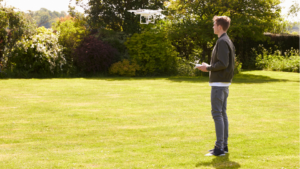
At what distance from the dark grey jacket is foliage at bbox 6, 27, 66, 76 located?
1288 cm

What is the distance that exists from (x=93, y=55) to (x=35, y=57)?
121 inches

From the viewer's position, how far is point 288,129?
5906 mm

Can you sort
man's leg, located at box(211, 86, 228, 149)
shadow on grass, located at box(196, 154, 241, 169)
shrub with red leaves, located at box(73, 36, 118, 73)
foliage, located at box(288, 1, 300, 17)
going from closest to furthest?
shadow on grass, located at box(196, 154, 241, 169) < man's leg, located at box(211, 86, 228, 149) < shrub with red leaves, located at box(73, 36, 118, 73) < foliage, located at box(288, 1, 300, 17)

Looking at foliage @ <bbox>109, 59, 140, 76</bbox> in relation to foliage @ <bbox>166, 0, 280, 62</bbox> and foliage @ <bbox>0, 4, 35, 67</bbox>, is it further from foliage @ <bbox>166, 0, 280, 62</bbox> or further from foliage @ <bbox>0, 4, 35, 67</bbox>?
foliage @ <bbox>0, 4, 35, 67</bbox>

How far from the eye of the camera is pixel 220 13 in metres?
18.6

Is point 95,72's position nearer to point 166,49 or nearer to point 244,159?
point 166,49

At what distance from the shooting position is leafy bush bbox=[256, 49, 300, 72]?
20.7 metres

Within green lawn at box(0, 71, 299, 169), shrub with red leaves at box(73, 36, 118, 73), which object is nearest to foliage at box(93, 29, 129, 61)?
shrub with red leaves at box(73, 36, 118, 73)

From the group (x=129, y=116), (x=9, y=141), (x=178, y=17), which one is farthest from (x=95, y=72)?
(x=9, y=141)

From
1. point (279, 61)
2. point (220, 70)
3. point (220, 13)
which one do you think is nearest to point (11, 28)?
point (220, 13)

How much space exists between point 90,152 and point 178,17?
52.7 feet

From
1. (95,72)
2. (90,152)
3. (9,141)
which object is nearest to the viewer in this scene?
(90,152)

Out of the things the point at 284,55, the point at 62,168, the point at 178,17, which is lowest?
the point at 62,168

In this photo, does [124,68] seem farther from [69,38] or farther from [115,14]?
[115,14]
